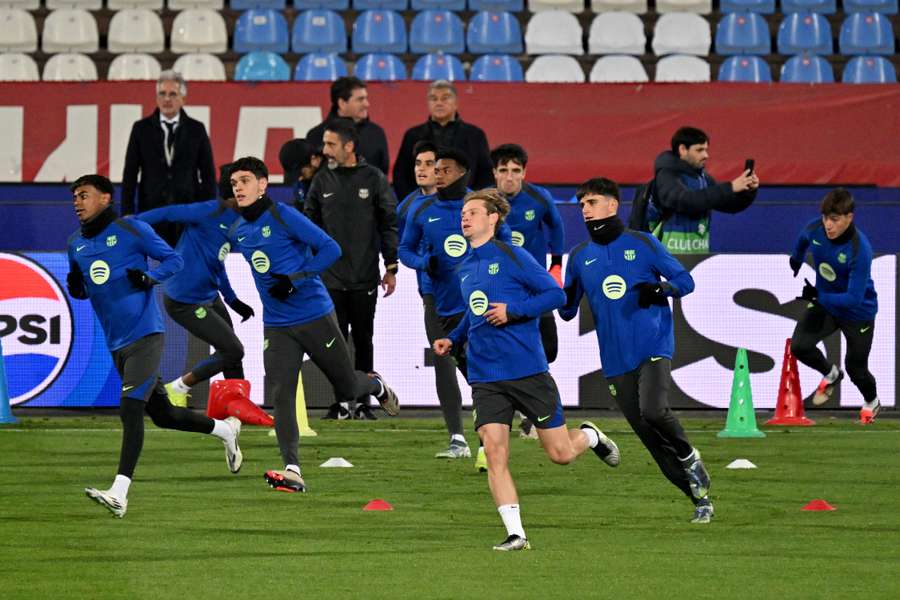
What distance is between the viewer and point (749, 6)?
2277 centimetres

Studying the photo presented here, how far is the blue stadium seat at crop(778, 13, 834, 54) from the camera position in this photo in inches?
876

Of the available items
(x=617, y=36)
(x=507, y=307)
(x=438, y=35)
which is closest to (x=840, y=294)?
(x=507, y=307)

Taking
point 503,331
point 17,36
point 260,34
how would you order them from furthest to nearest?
point 260,34 < point 17,36 < point 503,331

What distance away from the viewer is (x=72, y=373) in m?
16.4

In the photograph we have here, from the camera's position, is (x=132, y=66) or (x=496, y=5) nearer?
(x=132, y=66)

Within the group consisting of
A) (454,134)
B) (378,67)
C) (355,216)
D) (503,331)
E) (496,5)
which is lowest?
(503,331)

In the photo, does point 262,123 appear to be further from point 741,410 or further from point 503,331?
point 503,331

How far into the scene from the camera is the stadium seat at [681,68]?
21.5 metres

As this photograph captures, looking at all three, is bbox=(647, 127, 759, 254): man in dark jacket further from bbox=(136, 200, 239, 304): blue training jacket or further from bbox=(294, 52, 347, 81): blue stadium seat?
bbox=(294, 52, 347, 81): blue stadium seat

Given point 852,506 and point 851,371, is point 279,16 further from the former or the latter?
point 852,506

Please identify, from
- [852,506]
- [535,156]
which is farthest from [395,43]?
[852,506]

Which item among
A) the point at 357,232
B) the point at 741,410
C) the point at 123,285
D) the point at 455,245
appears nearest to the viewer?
the point at 123,285

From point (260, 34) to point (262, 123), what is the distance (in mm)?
3376

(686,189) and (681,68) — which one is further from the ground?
(681,68)
